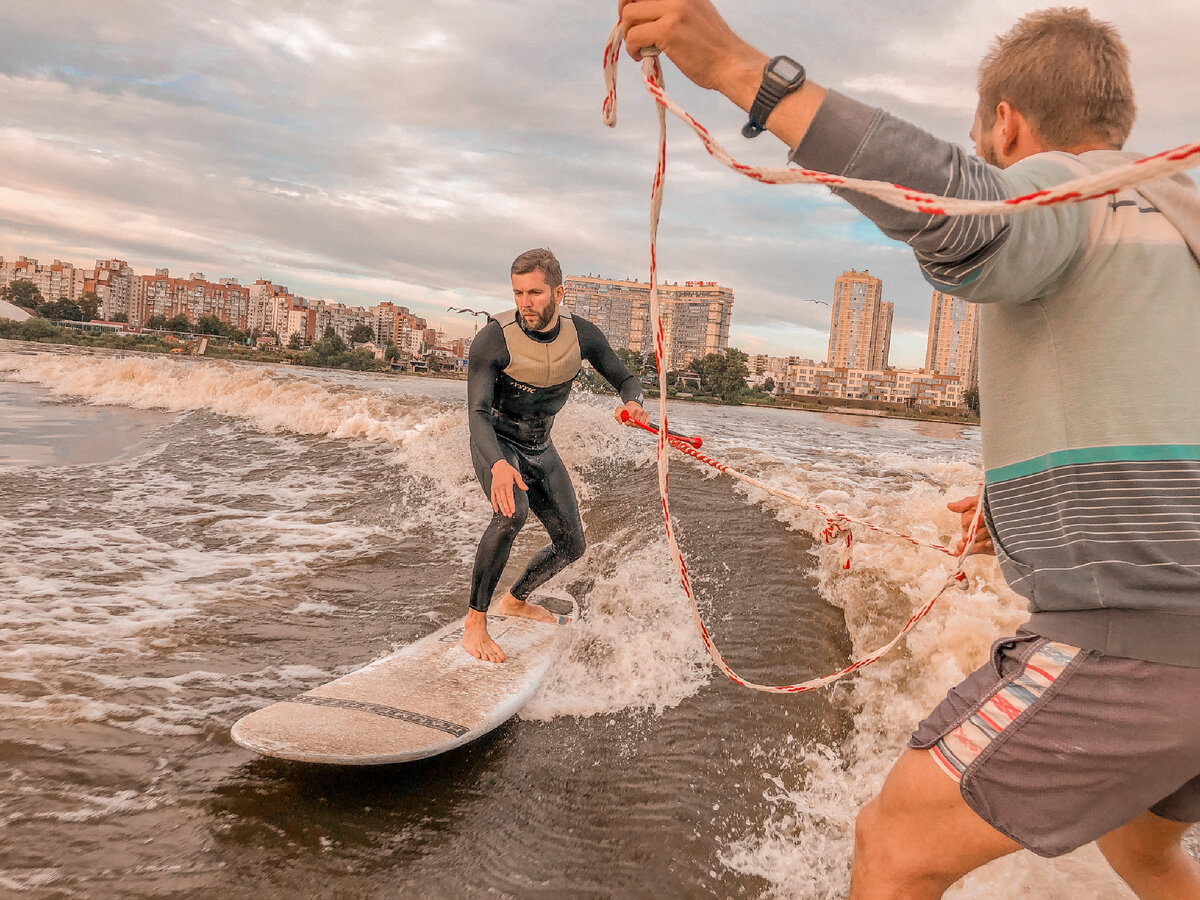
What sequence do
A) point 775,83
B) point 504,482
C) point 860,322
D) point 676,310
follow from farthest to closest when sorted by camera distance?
point 860,322
point 676,310
point 504,482
point 775,83

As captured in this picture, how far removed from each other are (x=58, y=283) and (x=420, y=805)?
614 feet

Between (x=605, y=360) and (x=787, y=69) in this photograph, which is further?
(x=605, y=360)

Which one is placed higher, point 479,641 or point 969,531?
point 969,531

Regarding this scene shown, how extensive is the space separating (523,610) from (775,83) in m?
4.68

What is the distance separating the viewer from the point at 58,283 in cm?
15125

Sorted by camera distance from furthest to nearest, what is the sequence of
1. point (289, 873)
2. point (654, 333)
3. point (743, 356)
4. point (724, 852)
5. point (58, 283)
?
point (58, 283)
point (743, 356)
point (724, 852)
point (289, 873)
point (654, 333)

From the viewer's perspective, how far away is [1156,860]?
1616 mm

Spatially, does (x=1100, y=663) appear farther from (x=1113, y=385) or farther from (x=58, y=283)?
(x=58, y=283)

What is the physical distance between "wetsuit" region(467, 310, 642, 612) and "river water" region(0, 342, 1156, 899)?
0.77 metres

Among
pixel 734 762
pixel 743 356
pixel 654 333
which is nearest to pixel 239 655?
pixel 734 762

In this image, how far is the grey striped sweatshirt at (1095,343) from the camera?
1.16 metres

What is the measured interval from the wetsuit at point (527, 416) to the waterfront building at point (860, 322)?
116 m

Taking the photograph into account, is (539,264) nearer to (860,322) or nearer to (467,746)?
(467,746)

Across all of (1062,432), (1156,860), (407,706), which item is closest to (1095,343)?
(1062,432)
